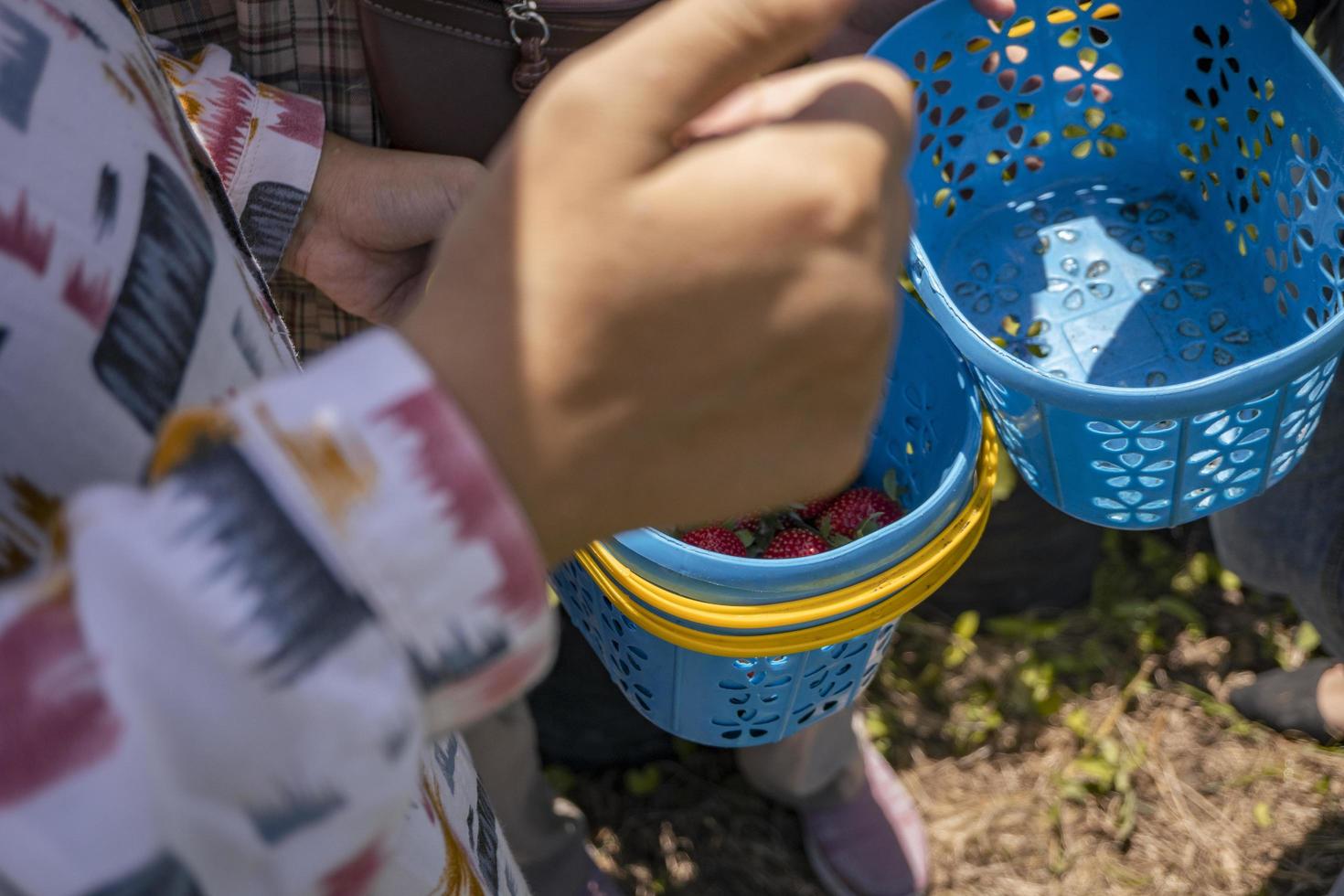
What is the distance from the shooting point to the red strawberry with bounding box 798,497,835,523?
4.19ft

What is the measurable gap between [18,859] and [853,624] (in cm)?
71

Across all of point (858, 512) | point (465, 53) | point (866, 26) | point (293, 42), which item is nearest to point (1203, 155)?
point (866, 26)

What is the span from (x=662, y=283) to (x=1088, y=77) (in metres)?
1.12

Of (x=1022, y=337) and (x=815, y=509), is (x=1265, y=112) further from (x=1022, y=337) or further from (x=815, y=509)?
(x=815, y=509)

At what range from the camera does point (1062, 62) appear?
130cm

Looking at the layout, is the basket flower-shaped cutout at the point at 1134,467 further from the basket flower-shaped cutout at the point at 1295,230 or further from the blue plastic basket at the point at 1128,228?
the basket flower-shaped cutout at the point at 1295,230

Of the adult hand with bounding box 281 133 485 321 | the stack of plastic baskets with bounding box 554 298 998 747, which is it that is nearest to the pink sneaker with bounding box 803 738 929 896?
the stack of plastic baskets with bounding box 554 298 998 747

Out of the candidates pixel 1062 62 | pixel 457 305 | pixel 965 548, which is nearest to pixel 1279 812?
pixel 965 548

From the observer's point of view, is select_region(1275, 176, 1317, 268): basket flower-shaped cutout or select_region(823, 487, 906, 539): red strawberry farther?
select_region(823, 487, 906, 539): red strawberry

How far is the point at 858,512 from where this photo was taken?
124 cm

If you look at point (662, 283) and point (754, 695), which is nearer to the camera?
point (662, 283)

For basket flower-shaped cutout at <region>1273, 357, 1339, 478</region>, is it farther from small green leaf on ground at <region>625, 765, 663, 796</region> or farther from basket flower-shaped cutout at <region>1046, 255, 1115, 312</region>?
small green leaf on ground at <region>625, 765, 663, 796</region>

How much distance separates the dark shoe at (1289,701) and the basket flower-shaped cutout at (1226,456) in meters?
0.82

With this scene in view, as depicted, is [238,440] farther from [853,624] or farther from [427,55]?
[427,55]
